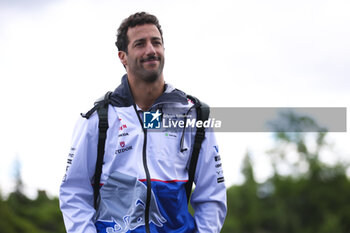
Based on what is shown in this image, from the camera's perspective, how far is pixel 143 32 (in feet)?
14.3

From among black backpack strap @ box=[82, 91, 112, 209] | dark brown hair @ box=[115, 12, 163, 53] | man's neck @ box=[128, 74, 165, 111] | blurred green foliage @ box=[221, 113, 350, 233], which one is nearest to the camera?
black backpack strap @ box=[82, 91, 112, 209]

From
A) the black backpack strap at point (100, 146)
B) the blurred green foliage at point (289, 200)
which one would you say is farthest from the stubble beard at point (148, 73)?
the blurred green foliage at point (289, 200)

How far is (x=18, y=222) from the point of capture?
43594 mm

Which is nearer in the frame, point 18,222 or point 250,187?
point 18,222

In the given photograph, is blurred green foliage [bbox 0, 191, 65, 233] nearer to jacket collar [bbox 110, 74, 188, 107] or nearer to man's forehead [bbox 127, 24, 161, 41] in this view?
jacket collar [bbox 110, 74, 188, 107]

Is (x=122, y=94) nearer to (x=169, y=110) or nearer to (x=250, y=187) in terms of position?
(x=169, y=110)

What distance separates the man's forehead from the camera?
434 cm

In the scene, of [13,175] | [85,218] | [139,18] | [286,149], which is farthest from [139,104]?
[13,175]

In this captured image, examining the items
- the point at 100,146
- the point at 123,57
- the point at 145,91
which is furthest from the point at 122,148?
the point at 123,57

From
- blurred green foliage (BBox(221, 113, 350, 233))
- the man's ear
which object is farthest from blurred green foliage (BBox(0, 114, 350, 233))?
the man's ear

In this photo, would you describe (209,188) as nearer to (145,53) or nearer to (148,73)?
(148,73)

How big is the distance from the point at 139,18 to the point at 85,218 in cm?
202

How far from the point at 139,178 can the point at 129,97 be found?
830mm

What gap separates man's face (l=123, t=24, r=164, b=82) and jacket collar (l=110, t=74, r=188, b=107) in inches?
7.2
